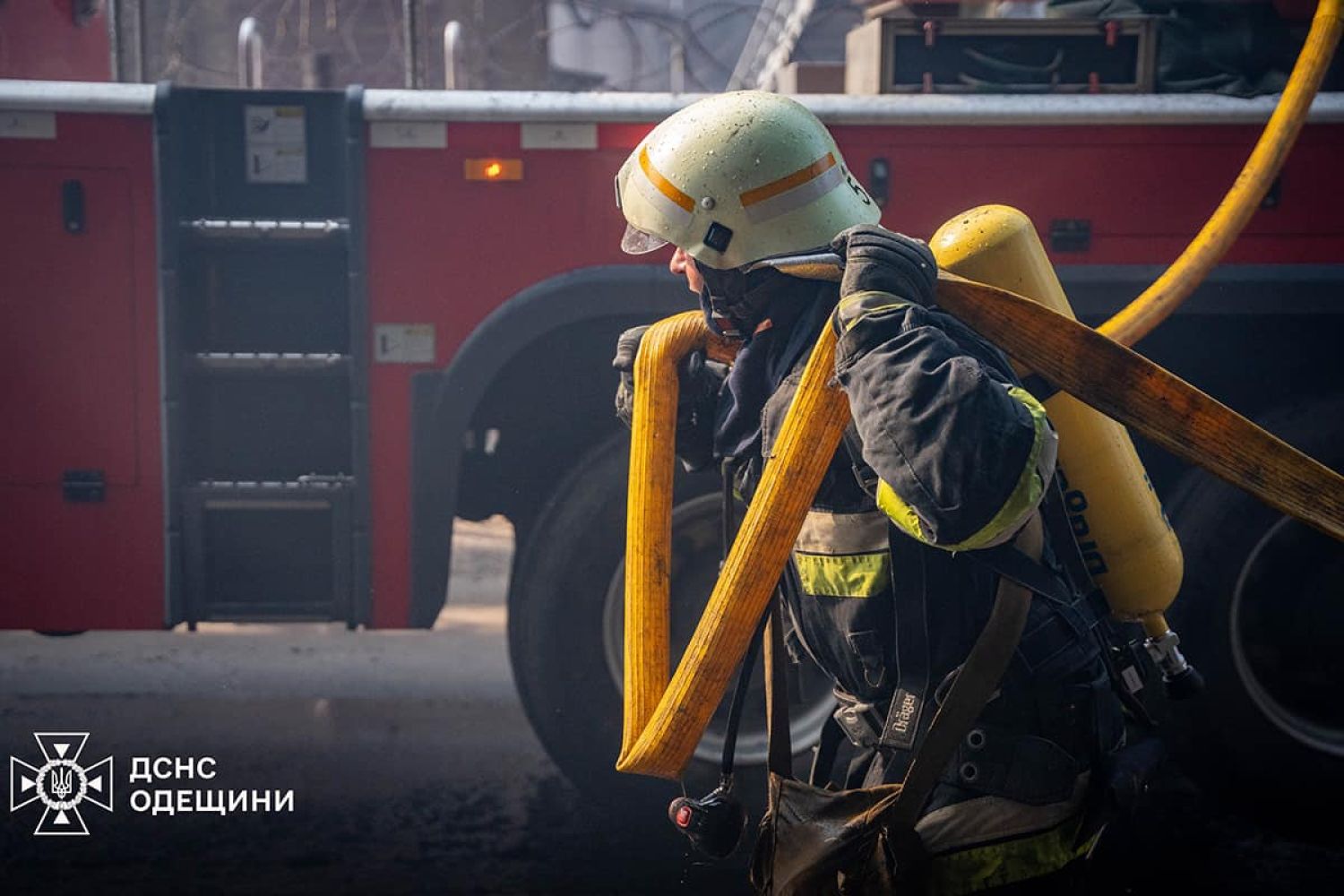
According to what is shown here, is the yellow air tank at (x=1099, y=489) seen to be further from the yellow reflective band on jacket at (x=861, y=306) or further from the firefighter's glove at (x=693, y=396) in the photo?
the yellow reflective band on jacket at (x=861, y=306)

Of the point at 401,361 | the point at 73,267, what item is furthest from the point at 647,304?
the point at 73,267

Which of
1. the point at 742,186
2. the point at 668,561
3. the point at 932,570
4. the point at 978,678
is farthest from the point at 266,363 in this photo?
the point at 978,678

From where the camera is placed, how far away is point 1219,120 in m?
4.19

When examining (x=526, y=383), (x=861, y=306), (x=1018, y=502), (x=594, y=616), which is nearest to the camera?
(x=1018, y=502)

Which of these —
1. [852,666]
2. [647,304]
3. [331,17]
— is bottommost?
[852,666]

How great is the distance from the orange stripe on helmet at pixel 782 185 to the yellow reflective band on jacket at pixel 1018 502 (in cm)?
71

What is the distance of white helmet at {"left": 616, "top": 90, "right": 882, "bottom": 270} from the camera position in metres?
2.76

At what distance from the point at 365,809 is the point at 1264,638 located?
2.66m

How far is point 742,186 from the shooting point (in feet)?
9.04

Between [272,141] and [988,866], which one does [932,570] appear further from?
[272,141]

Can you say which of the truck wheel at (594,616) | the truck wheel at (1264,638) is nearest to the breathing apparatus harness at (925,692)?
the truck wheel at (594,616)

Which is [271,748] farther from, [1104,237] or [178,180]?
[1104,237]

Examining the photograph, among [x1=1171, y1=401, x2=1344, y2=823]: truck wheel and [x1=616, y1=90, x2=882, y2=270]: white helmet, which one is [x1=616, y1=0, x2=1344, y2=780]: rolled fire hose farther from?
[x1=1171, y1=401, x2=1344, y2=823]: truck wheel

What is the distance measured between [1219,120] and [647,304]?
162cm
